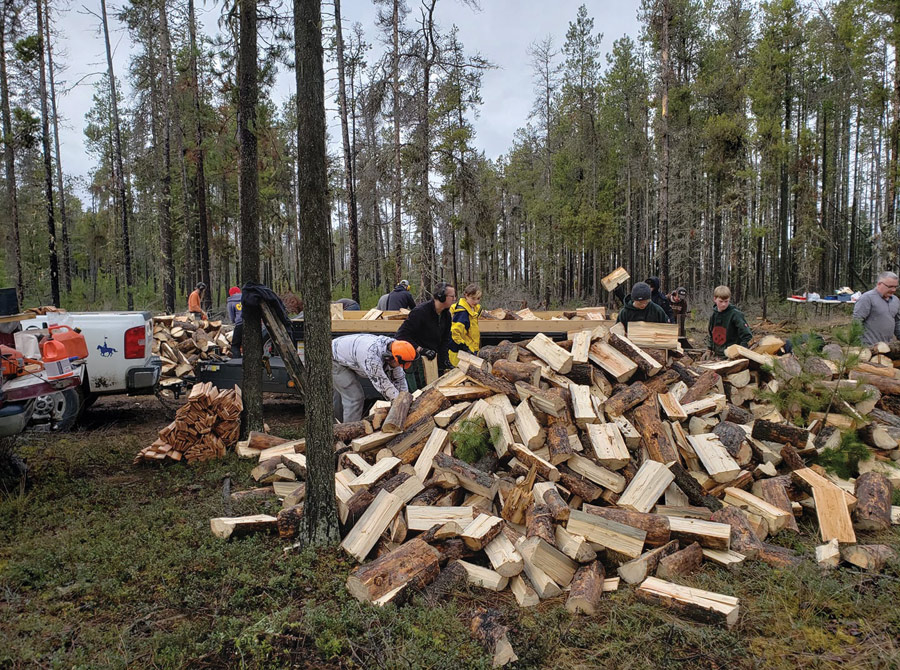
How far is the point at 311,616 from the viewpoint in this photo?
286cm

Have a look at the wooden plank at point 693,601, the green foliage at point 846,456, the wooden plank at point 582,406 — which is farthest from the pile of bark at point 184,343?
the green foliage at point 846,456

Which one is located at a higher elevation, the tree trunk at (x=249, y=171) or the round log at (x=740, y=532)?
the tree trunk at (x=249, y=171)

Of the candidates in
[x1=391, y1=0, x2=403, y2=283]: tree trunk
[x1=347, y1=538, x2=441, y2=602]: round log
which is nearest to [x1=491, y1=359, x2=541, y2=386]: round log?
[x1=347, y1=538, x2=441, y2=602]: round log

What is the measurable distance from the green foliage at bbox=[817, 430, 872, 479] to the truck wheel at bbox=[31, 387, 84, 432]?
849cm

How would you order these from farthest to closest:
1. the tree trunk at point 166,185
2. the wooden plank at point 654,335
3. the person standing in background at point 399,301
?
the tree trunk at point 166,185 → the person standing in background at point 399,301 → the wooden plank at point 654,335

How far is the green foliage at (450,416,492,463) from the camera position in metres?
4.47

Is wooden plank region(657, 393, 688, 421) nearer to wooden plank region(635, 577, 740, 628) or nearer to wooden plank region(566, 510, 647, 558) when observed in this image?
wooden plank region(566, 510, 647, 558)

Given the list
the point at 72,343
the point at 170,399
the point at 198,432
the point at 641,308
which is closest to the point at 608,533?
the point at 641,308

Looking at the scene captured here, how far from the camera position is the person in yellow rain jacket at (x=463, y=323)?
260 inches

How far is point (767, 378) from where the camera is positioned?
5551 mm

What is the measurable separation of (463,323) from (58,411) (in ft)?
18.1

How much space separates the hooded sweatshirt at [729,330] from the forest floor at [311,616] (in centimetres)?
288

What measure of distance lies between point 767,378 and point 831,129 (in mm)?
38167

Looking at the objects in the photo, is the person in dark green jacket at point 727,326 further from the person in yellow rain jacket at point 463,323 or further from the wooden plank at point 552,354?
the person in yellow rain jacket at point 463,323
